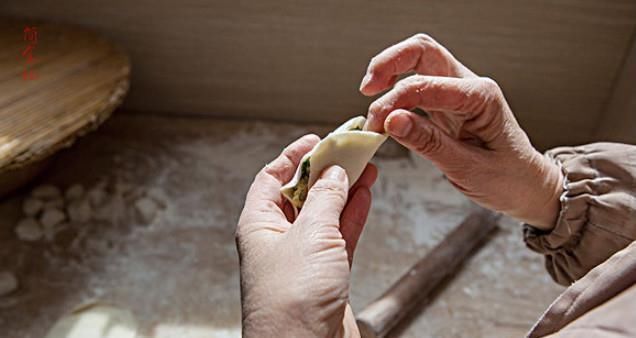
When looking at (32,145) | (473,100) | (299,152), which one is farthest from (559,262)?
(32,145)

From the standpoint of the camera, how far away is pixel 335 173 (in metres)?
0.76

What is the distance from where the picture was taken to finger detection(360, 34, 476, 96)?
2.93 ft

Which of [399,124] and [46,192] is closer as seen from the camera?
[399,124]

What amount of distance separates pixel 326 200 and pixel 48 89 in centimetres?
92

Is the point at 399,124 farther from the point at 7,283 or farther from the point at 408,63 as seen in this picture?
the point at 7,283

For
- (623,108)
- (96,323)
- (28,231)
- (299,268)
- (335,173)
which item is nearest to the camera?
(299,268)

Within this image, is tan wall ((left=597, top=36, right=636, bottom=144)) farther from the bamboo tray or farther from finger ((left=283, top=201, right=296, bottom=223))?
the bamboo tray

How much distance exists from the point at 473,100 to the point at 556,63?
92cm

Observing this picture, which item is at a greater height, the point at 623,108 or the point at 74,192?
the point at 623,108

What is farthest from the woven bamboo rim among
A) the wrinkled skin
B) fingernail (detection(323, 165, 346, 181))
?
fingernail (detection(323, 165, 346, 181))

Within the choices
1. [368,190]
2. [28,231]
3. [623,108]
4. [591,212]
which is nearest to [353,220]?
Result: [368,190]

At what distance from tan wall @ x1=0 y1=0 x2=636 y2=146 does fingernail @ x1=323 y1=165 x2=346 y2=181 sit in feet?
2.94

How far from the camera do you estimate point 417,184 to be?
1580 mm

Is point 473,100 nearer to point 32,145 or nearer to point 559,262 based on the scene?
point 559,262
